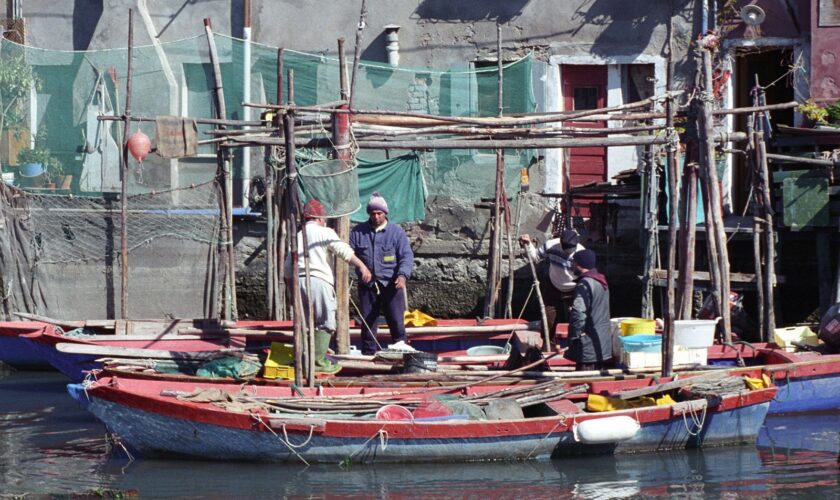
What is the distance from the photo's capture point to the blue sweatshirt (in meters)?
13.3

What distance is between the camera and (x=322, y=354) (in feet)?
39.4

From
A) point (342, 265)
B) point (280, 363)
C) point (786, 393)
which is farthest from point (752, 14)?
point (280, 363)

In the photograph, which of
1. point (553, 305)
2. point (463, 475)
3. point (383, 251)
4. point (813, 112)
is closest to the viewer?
point (463, 475)

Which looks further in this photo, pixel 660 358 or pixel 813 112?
pixel 813 112

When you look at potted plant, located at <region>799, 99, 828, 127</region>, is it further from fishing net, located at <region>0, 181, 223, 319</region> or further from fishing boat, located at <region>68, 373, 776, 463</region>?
fishing net, located at <region>0, 181, 223, 319</region>

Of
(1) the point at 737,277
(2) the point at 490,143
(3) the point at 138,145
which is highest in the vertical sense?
(3) the point at 138,145

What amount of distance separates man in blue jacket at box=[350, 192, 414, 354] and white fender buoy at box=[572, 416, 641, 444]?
10.6ft

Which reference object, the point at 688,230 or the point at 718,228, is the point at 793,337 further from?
the point at 688,230

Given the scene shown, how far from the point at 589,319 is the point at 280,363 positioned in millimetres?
3044

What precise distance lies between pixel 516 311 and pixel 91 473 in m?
8.56

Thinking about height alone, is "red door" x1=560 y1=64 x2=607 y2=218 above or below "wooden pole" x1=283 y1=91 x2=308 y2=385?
above

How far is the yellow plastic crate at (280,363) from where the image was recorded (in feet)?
38.9

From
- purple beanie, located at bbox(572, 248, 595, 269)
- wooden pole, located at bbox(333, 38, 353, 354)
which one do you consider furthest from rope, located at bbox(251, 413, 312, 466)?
purple beanie, located at bbox(572, 248, 595, 269)

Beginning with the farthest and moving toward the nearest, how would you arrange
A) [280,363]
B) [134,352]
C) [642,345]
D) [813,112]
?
[813,112] < [134,352] < [642,345] < [280,363]
